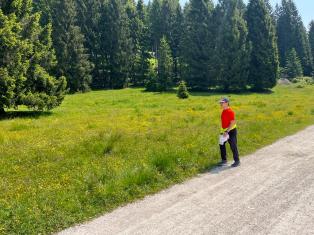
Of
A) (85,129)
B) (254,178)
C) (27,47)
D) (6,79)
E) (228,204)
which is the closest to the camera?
(228,204)

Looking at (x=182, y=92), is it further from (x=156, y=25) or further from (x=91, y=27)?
(x=156, y=25)

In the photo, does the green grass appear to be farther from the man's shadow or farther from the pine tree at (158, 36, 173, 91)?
the pine tree at (158, 36, 173, 91)

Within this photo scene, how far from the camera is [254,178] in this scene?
35.5ft

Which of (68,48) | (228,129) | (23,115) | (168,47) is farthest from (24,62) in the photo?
(168,47)

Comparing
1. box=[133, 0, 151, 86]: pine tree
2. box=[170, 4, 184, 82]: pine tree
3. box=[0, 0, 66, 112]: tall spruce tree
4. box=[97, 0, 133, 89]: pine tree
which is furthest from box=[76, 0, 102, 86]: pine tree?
box=[0, 0, 66, 112]: tall spruce tree

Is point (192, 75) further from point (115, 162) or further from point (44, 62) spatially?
point (115, 162)

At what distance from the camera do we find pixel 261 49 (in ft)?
208

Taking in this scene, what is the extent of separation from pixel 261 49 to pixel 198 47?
1086cm

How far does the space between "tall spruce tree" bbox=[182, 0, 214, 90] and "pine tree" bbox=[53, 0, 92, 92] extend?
58.8ft

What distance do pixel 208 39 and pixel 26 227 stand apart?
6040 cm

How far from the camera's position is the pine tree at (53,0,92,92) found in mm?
58656

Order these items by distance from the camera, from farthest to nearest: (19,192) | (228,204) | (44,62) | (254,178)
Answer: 1. (44,62)
2. (254,178)
3. (19,192)
4. (228,204)

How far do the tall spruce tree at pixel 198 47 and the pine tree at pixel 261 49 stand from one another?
289 inches

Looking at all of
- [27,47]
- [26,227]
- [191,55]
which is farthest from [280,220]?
[191,55]
